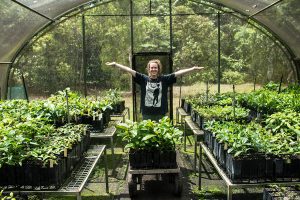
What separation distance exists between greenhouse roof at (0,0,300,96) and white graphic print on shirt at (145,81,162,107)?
8.30ft

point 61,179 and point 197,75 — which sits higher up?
point 197,75

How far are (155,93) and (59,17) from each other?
13.9 feet

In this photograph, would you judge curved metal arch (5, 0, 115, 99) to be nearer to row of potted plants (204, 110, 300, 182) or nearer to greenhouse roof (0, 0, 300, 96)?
greenhouse roof (0, 0, 300, 96)

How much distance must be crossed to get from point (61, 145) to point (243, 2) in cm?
524

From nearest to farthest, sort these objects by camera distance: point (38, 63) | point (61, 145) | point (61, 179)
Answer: point (61, 179) < point (61, 145) < point (38, 63)

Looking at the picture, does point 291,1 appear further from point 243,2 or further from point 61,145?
point 61,145

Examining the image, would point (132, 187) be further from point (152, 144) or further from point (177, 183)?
point (152, 144)

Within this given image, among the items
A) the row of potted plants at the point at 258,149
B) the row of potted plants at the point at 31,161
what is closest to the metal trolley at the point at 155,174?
the row of potted plants at the point at 258,149

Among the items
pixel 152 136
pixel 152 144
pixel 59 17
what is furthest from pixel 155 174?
pixel 59 17

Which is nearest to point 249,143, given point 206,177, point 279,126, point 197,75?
point 279,126

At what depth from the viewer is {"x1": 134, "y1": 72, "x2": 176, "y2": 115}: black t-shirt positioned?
493 centimetres

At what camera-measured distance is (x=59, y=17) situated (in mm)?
8211

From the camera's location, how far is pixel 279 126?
396 centimetres

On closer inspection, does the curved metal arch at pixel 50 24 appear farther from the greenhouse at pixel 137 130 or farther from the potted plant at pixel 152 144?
the potted plant at pixel 152 144
